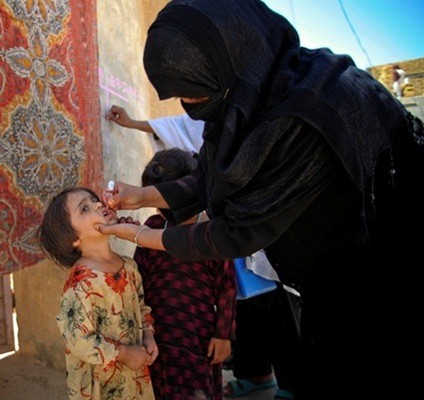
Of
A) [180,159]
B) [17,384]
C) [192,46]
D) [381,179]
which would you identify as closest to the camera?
[192,46]

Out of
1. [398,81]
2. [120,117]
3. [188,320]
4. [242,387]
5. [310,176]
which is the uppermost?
[398,81]

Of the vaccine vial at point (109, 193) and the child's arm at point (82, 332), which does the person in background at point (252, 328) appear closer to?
the vaccine vial at point (109, 193)

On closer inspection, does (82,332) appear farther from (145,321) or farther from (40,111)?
(40,111)

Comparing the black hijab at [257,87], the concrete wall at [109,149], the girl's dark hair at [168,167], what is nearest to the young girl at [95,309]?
the girl's dark hair at [168,167]

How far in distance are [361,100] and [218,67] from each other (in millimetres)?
389

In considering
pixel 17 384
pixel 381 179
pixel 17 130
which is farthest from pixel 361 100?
pixel 17 384

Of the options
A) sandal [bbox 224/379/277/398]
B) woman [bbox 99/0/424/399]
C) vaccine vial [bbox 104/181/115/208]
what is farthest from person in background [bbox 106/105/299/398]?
woman [bbox 99/0/424/399]

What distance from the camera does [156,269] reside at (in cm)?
212

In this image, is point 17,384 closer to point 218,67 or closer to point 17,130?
point 17,130

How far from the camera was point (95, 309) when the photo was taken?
1748 mm

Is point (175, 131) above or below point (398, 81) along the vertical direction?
below

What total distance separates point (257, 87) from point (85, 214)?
2.80 feet

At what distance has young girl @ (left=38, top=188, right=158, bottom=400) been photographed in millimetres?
1684

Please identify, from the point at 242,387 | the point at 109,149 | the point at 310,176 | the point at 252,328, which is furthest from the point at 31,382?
the point at 310,176
